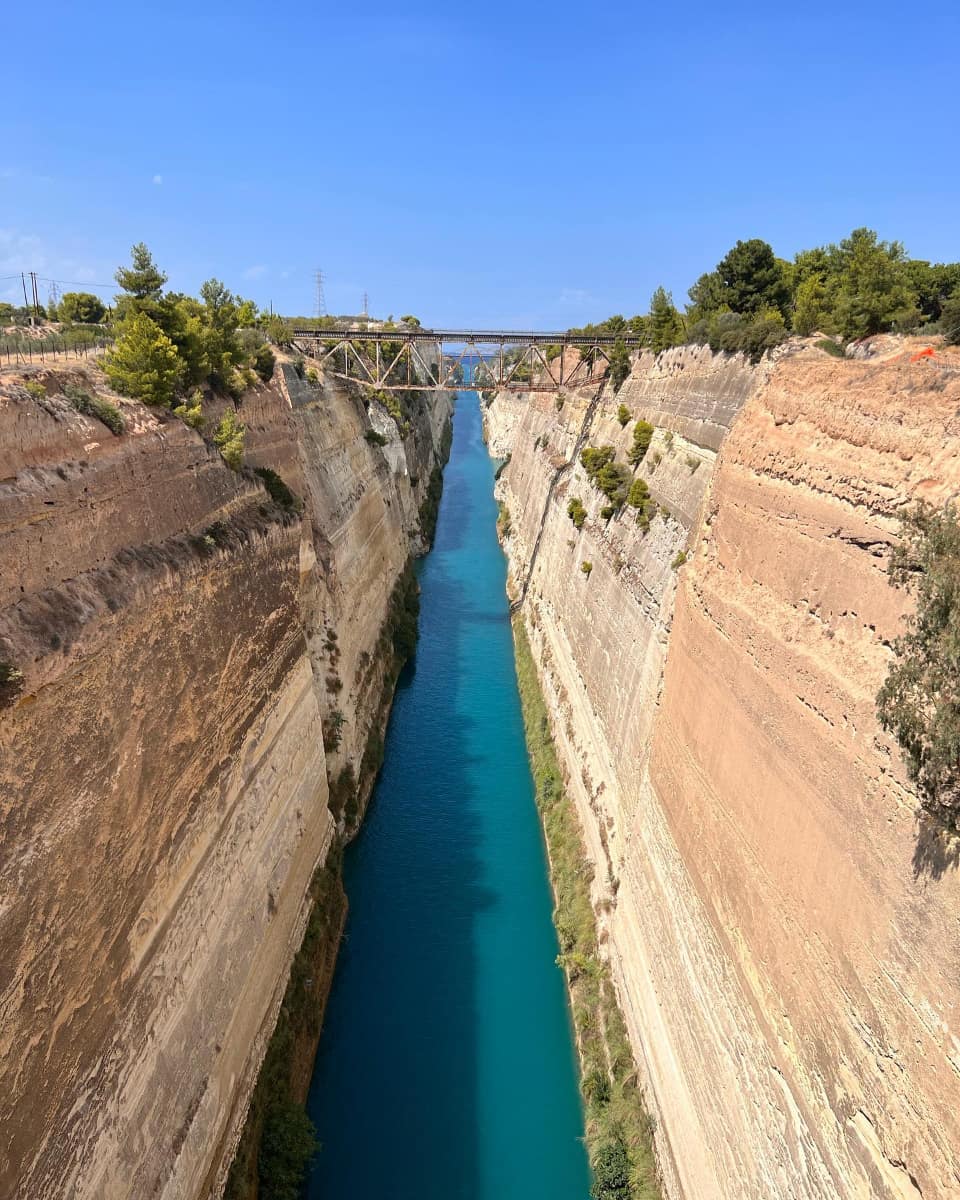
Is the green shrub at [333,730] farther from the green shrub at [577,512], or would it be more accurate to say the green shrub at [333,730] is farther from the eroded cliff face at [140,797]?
the green shrub at [577,512]

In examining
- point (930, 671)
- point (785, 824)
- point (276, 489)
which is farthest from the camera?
point (276, 489)

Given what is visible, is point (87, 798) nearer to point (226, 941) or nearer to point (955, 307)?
point (226, 941)

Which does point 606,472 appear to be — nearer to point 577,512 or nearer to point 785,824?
point 577,512

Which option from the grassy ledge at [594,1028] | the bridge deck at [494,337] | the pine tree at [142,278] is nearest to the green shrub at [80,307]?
the bridge deck at [494,337]

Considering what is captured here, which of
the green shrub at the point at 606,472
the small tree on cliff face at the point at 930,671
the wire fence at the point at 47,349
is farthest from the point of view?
the green shrub at the point at 606,472

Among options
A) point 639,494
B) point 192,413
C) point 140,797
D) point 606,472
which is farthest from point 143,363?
point 606,472

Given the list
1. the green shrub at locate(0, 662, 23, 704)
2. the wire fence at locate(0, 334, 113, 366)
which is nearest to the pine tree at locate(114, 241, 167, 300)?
the wire fence at locate(0, 334, 113, 366)
